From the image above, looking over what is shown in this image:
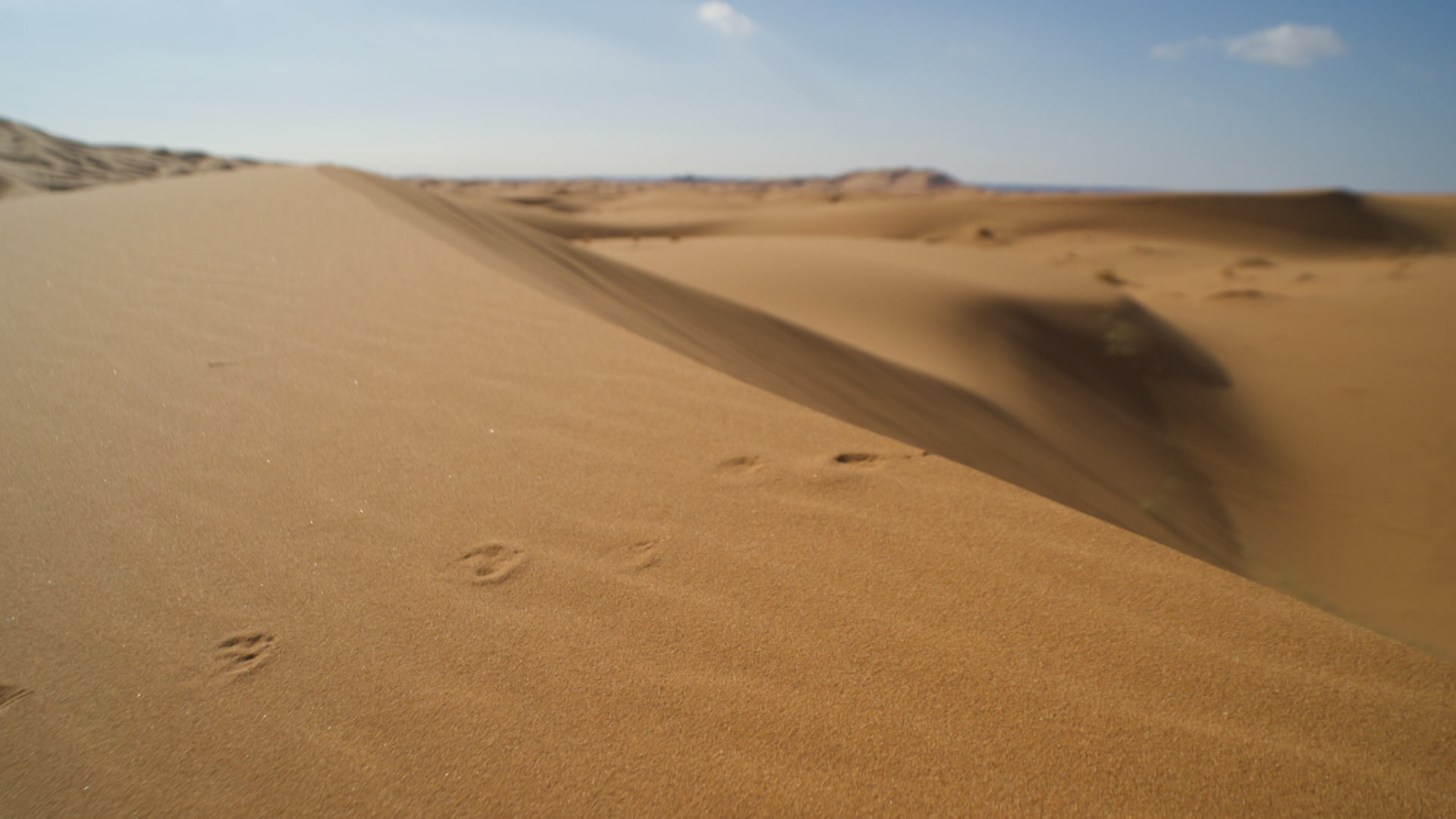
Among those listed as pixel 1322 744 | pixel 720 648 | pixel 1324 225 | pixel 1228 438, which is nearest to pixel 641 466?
pixel 720 648

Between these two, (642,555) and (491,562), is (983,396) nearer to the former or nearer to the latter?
(642,555)

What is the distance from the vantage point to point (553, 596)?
148 cm

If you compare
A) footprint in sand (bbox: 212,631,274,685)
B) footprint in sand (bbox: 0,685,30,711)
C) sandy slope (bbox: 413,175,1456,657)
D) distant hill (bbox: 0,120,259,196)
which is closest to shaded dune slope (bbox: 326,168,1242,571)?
sandy slope (bbox: 413,175,1456,657)

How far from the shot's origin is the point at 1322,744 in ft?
3.74

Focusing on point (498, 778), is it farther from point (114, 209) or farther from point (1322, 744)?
point (114, 209)

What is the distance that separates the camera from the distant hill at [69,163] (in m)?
10.1

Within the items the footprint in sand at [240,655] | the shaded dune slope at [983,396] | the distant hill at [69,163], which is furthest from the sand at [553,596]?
the distant hill at [69,163]

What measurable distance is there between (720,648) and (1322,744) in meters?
0.95

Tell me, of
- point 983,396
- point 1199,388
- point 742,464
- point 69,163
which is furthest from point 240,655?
point 69,163

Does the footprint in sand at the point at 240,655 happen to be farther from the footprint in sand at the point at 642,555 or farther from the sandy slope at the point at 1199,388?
the sandy slope at the point at 1199,388

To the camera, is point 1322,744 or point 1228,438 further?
point 1228,438

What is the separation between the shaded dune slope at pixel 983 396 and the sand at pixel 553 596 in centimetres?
13

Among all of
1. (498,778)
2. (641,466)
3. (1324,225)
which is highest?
(1324,225)

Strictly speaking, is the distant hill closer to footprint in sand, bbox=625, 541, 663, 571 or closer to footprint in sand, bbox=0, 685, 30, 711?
footprint in sand, bbox=0, 685, 30, 711
